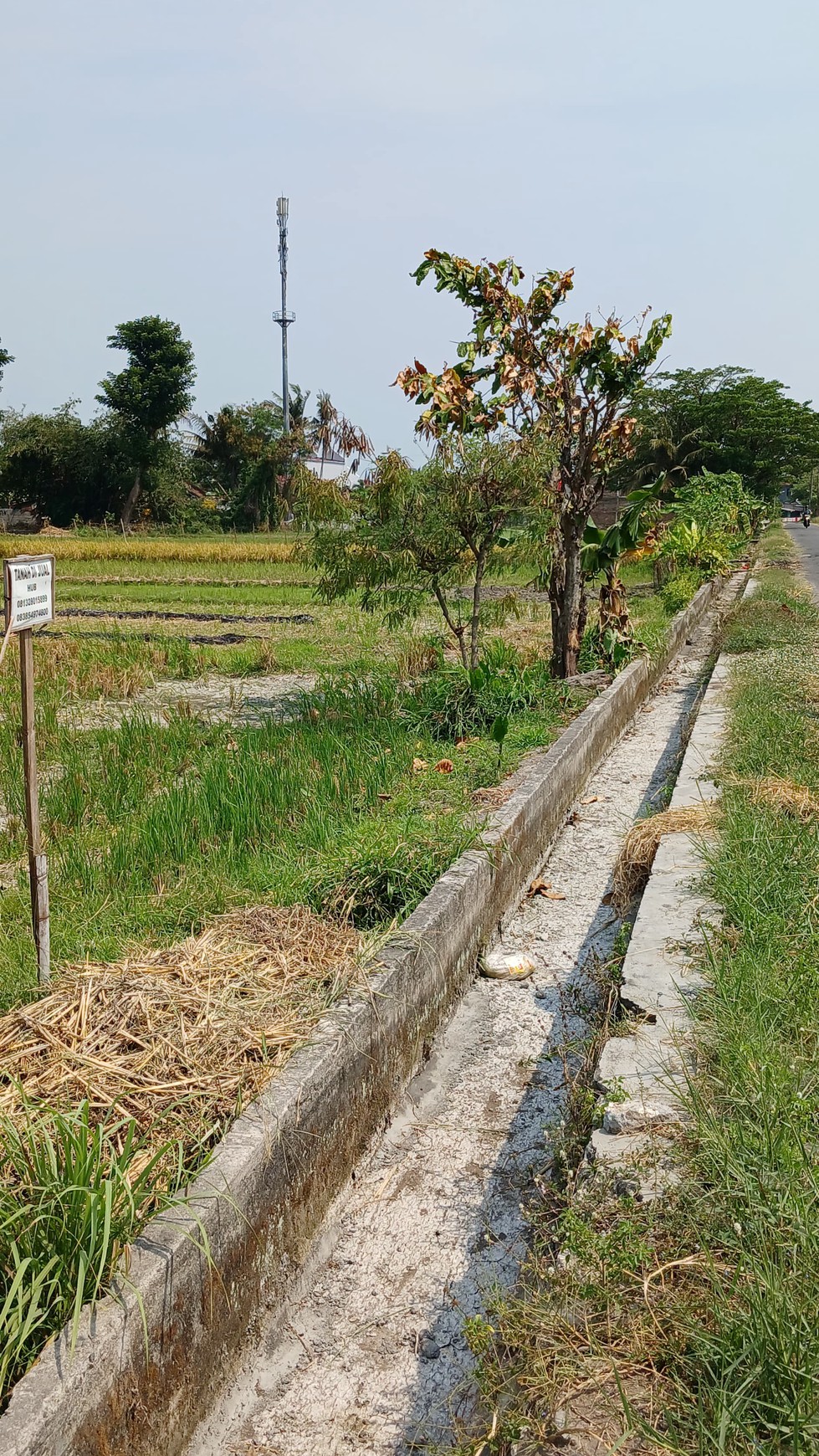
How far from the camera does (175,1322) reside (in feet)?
6.52

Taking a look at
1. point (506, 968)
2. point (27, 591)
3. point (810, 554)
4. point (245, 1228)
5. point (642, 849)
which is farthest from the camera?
point (810, 554)

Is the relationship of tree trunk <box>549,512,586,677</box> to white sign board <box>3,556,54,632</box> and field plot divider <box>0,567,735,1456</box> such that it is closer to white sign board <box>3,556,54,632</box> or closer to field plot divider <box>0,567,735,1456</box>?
field plot divider <box>0,567,735,1456</box>

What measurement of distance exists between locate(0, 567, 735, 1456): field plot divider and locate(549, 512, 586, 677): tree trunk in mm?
4851

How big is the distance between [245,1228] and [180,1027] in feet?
2.07

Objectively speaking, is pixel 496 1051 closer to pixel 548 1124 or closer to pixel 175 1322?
pixel 548 1124

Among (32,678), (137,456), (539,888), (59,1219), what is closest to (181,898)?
(32,678)

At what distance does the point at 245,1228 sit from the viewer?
2.26 m

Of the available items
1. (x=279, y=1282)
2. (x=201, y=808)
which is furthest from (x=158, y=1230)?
(x=201, y=808)

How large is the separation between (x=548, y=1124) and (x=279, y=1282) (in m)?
0.95

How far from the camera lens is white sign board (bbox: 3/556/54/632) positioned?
109 inches

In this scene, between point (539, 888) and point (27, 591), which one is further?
point (539, 888)

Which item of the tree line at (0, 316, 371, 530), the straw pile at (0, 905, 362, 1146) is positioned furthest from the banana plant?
the tree line at (0, 316, 371, 530)

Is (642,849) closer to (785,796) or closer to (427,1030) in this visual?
(785,796)

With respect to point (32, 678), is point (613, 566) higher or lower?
higher
